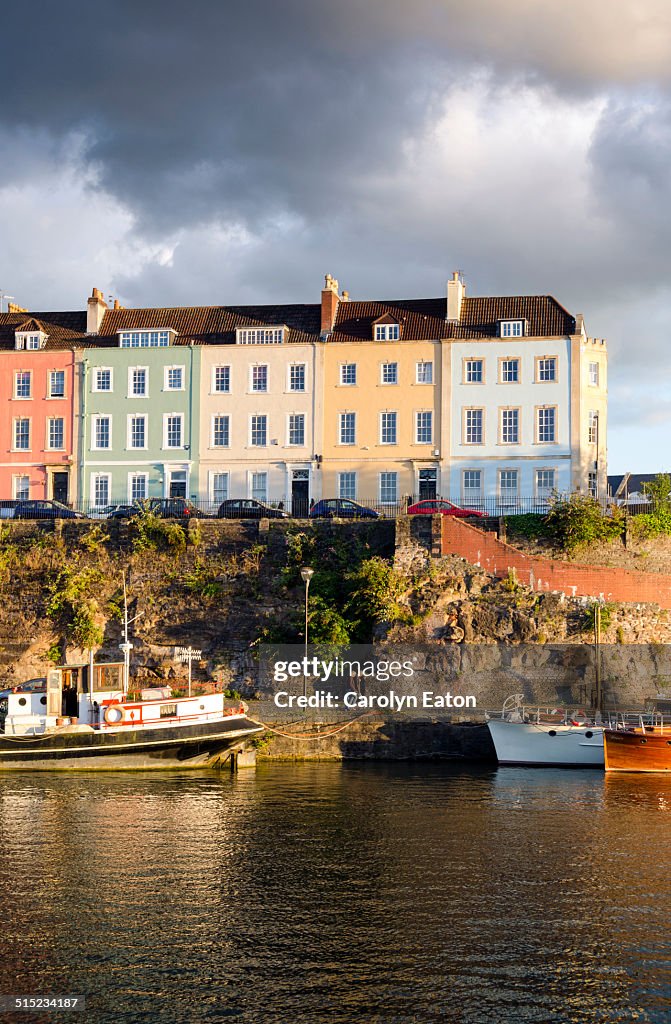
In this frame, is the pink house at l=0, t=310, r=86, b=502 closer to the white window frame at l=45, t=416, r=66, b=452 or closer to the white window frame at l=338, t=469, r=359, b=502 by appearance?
the white window frame at l=45, t=416, r=66, b=452

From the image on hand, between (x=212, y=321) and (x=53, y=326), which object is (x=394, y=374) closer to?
(x=212, y=321)

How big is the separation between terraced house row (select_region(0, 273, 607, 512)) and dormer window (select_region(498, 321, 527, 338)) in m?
0.09

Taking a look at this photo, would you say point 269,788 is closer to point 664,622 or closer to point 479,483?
point 664,622

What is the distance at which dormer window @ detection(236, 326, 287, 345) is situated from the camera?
58.6 m

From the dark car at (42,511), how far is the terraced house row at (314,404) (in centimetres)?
504

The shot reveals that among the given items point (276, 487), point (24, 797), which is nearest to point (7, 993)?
point (24, 797)

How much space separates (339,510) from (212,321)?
55.0 feet

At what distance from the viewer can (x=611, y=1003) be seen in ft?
50.1

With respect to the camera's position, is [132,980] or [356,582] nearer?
[132,980]

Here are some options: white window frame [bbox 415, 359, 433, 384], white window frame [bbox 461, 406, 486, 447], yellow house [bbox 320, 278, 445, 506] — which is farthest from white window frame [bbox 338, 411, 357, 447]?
white window frame [bbox 461, 406, 486, 447]

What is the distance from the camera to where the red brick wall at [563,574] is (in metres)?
44.1

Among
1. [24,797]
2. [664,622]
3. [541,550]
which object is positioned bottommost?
[24,797]

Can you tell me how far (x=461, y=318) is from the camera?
58094mm

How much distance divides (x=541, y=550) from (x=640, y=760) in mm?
11635
